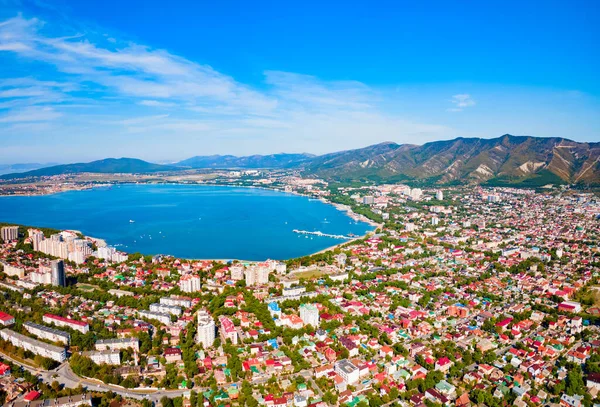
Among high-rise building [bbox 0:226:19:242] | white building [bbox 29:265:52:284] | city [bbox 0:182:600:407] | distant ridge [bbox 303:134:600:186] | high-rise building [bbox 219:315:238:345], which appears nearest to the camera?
city [bbox 0:182:600:407]

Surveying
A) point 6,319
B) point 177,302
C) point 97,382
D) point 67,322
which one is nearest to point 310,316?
point 177,302

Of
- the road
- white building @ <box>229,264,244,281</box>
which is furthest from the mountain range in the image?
the road

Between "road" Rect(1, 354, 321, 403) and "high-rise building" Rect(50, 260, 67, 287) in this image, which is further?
"high-rise building" Rect(50, 260, 67, 287)

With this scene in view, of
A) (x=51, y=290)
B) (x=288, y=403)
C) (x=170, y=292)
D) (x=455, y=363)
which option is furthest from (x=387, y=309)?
(x=51, y=290)

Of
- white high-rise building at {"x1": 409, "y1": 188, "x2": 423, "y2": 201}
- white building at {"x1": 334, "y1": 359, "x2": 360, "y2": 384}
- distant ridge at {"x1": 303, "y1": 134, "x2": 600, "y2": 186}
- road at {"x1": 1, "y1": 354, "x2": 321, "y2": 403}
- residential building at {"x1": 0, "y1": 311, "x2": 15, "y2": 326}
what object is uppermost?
distant ridge at {"x1": 303, "y1": 134, "x2": 600, "y2": 186}

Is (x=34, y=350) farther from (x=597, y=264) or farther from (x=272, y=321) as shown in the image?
(x=597, y=264)

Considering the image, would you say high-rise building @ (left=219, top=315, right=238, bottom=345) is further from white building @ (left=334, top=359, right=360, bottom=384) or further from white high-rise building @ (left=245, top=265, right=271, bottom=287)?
white high-rise building @ (left=245, top=265, right=271, bottom=287)
